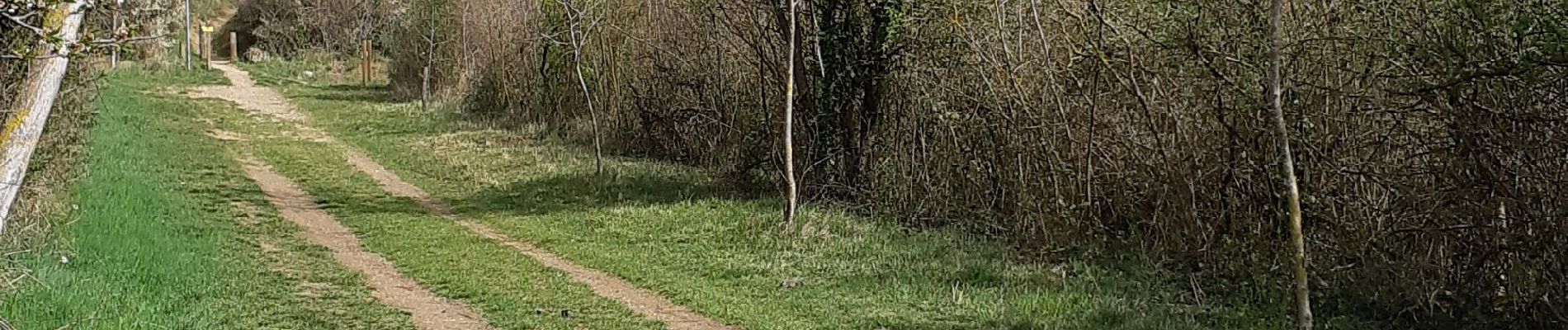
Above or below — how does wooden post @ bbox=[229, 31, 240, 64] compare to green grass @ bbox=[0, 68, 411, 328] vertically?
below

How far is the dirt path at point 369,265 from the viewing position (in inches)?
311

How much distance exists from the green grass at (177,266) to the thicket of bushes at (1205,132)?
4244 mm

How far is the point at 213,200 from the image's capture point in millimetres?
12992

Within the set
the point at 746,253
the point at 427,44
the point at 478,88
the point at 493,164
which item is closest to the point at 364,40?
the point at 427,44

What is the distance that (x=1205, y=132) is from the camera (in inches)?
343

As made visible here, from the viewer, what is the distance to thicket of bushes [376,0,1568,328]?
6.54 m

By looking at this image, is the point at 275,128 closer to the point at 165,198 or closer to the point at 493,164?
the point at 493,164

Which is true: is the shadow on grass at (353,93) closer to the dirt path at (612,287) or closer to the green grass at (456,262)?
the green grass at (456,262)

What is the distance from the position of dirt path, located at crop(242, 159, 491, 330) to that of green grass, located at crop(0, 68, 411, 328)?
130 mm

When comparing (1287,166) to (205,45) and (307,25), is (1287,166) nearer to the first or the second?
(205,45)

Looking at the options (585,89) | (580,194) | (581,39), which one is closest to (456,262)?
(580,194)

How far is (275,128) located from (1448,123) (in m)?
17.6

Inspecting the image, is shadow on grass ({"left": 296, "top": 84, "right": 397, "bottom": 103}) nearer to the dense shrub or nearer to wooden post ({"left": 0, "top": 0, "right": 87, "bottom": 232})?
the dense shrub

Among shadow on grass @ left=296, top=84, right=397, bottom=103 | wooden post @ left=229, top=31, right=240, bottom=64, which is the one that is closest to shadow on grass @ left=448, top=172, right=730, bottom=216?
shadow on grass @ left=296, top=84, right=397, bottom=103
